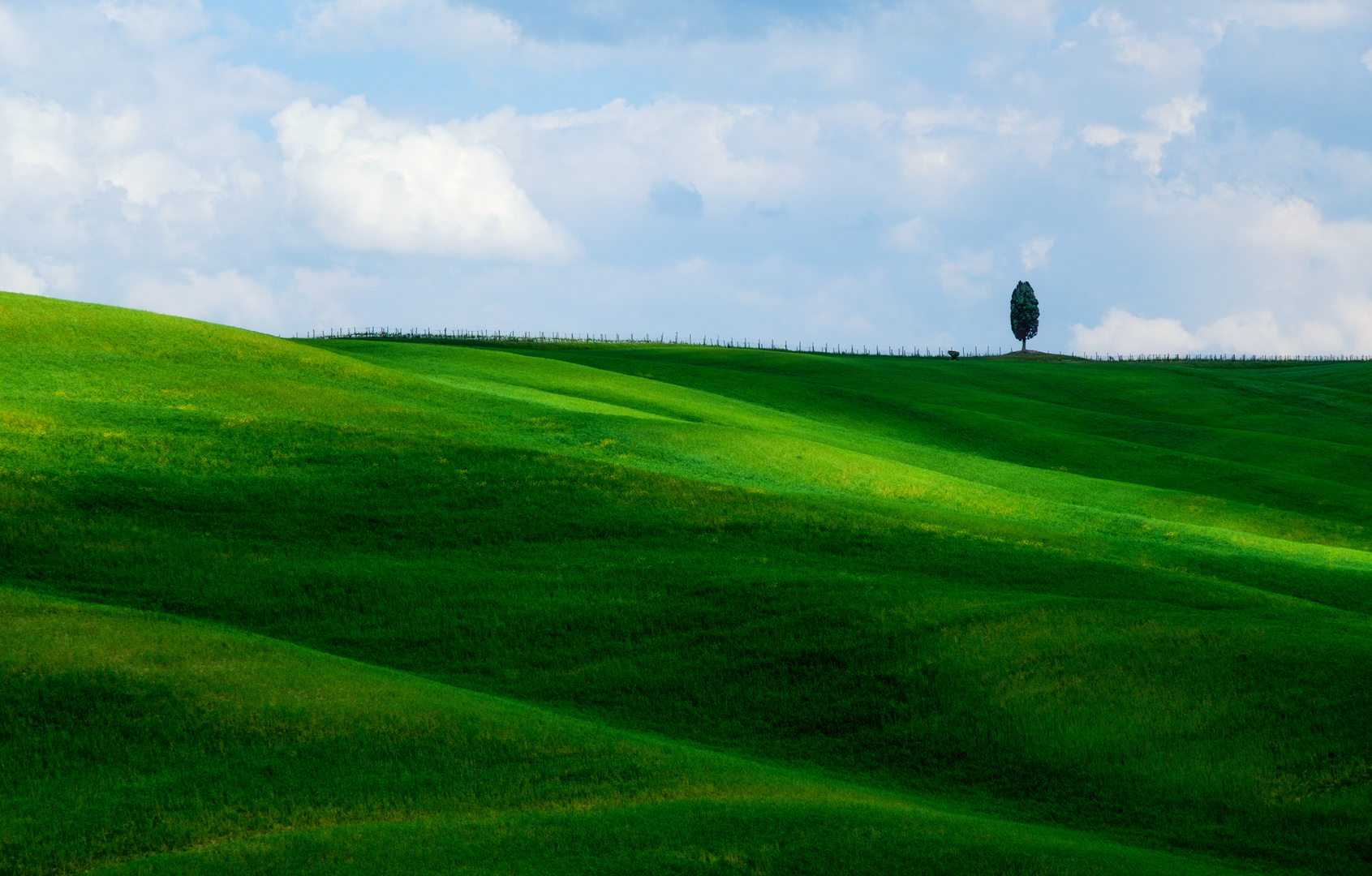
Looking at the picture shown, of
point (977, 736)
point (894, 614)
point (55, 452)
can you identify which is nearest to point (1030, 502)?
point (894, 614)

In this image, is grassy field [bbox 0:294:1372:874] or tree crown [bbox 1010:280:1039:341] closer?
grassy field [bbox 0:294:1372:874]

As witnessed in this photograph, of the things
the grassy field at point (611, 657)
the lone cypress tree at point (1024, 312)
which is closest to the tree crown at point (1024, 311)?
the lone cypress tree at point (1024, 312)

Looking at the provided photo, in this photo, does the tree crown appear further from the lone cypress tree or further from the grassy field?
the grassy field

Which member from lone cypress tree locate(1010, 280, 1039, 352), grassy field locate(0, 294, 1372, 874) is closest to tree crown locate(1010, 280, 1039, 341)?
lone cypress tree locate(1010, 280, 1039, 352)

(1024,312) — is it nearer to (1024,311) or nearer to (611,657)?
(1024,311)

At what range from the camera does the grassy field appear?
15.2 metres

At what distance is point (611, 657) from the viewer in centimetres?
2206

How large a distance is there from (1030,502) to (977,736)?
68.6ft

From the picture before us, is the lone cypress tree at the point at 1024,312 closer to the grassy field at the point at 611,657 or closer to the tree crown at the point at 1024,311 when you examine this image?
the tree crown at the point at 1024,311

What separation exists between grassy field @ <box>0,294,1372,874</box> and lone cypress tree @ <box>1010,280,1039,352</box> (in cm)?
10142

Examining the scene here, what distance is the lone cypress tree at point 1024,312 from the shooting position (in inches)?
5379

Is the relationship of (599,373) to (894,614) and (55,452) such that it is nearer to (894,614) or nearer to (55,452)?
(55,452)

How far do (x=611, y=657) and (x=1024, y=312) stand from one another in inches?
Answer: 4830

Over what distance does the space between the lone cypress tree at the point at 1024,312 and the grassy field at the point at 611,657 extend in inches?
3993
